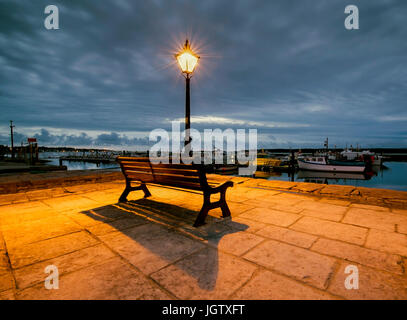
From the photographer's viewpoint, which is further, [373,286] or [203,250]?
[203,250]

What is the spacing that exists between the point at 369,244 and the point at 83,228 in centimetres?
422

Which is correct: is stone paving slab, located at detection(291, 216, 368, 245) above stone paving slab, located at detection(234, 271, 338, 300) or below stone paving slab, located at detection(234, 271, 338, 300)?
above

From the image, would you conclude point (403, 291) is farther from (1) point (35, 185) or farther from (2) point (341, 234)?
(1) point (35, 185)

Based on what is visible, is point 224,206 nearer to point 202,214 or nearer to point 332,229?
point 202,214

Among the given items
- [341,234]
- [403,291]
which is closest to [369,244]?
[341,234]

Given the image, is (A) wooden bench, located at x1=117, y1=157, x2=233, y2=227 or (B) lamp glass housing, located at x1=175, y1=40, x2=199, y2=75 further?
(B) lamp glass housing, located at x1=175, y1=40, x2=199, y2=75

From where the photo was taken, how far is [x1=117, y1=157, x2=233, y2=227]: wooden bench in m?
3.31

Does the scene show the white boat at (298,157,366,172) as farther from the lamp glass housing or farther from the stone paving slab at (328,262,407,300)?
the stone paving slab at (328,262,407,300)

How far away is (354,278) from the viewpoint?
1.92 metres

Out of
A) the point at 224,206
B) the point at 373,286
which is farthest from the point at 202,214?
the point at 373,286

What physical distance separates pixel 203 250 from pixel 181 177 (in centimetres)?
143

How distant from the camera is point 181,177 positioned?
11.8 ft

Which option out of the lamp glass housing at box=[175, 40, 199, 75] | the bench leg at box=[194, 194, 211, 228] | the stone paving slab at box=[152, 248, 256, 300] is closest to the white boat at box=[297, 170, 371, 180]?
the lamp glass housing at box=[175, 40, 199, 75]

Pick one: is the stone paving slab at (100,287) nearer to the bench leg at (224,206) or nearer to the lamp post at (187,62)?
the bench leg at (224,206)
